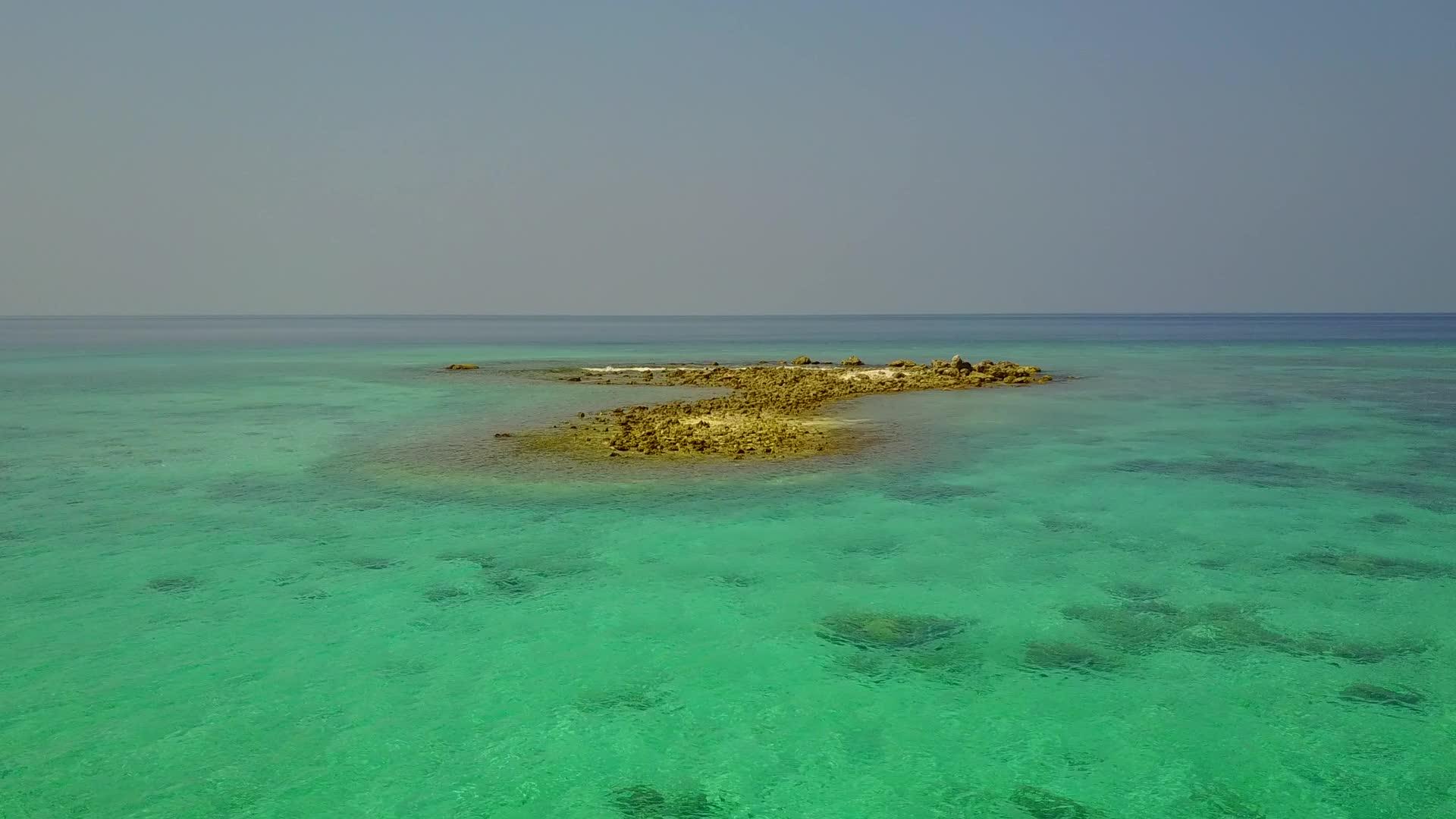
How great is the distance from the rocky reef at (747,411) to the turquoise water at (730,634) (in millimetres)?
1690

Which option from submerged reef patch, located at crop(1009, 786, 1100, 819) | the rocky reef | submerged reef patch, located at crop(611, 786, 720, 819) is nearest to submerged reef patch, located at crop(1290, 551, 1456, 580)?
submerged reef patch, located at crop(1009, 786, 1100, 819)

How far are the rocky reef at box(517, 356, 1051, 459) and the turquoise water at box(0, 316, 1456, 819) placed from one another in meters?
1.69

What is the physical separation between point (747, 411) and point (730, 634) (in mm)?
15940

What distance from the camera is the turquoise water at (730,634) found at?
A: 6.54 m

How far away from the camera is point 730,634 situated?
944 centimetres

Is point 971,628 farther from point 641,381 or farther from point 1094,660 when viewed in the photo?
point 641,381

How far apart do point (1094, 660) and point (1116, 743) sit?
5.37 ft

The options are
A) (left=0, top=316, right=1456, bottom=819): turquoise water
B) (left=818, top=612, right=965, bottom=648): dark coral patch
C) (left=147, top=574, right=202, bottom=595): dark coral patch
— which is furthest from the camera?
(left=147, top=574, right=202, bottom=595): dark coral patch

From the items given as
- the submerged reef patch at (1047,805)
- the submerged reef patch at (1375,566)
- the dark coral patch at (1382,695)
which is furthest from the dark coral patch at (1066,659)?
the submerged reef patch at (1375,566)

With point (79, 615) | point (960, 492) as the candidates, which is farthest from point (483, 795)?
point (960, 492)

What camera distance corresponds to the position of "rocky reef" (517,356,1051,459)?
2000 centimetres

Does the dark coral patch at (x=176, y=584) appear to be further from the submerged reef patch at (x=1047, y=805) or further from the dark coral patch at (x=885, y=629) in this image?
the submerged reef patch at (x=1047, y=805)

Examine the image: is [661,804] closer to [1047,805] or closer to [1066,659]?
[1047,805]

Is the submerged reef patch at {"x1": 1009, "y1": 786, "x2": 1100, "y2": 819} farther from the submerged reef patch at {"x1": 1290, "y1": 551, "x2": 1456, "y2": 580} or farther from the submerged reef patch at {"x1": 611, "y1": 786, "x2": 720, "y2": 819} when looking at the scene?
the submerged reef patch at {"x1": 1290, "y1": 551, "x2": 1456, "y2": 580}
